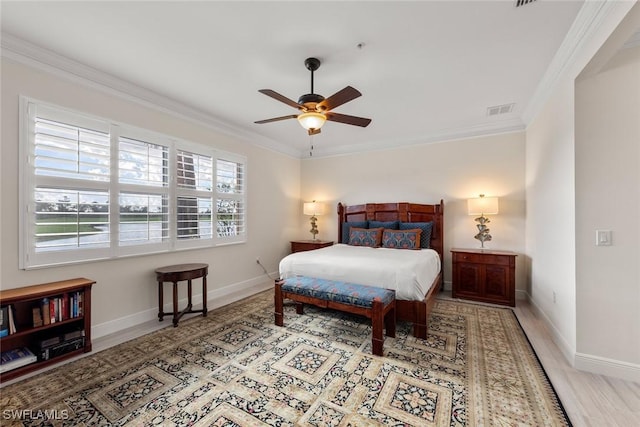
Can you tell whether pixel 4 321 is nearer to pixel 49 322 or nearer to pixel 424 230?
pixel 49 322

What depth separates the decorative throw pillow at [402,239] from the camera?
4.25 metres

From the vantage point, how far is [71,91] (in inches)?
104

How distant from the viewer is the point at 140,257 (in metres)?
3.17

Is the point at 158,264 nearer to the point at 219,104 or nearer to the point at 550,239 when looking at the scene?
the point at 219,104

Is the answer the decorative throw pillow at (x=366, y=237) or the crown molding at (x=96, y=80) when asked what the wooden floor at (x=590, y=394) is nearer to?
the decorative throw pillow at (x=366, y=237)

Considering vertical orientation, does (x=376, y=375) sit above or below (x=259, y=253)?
below

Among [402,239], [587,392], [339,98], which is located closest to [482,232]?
[402,239]

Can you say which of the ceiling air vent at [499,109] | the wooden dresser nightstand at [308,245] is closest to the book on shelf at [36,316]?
the wooden dresser nightstand at [308,245]

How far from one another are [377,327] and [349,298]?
0.38m

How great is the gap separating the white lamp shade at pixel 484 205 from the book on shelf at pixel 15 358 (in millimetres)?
5285

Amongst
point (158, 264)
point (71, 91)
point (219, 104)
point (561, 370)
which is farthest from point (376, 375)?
point (71, 91)

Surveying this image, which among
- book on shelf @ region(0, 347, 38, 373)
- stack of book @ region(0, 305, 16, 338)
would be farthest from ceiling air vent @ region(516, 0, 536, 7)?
book on shelf @ region(0, 347, 38, 373)

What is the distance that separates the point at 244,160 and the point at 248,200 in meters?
0.71

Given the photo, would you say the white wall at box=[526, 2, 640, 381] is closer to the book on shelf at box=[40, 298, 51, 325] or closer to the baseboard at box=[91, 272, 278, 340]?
the baseboard at box=[91, 272, 278, 340]
